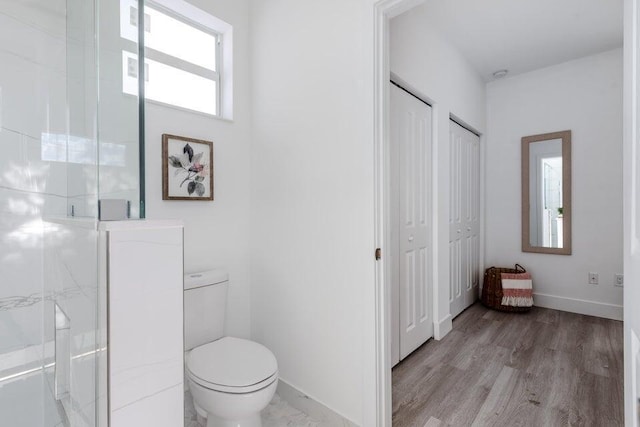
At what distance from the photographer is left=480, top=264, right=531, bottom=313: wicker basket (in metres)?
3.27

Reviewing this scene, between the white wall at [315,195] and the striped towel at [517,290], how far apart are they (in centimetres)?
248

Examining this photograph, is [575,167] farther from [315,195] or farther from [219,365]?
[219,365]

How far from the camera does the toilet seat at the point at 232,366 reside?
4.20 feet

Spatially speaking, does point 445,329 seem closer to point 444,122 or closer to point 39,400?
point 444,122

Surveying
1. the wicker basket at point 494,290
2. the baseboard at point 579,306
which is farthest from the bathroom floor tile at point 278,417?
the baseboard at point 579,306

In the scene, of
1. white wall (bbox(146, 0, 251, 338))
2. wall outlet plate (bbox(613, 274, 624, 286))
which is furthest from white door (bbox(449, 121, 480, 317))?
white wall (bbox(146, 0, 251, 338))

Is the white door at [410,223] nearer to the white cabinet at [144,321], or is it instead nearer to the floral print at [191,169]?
the floral print at [191,169]

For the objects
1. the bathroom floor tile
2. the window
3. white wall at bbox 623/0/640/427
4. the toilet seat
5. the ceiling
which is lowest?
the bathroom floor tile

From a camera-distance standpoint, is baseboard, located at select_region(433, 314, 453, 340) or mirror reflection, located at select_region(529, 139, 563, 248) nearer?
baseboard, located at select_region(433, 314, 453, 340)

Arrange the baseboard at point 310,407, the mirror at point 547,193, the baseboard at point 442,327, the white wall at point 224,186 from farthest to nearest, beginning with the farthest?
the mirror at point 547,193 < the baseboard at point 442,327 < the white wall at point 224,186 < the baseboard at point 310,407

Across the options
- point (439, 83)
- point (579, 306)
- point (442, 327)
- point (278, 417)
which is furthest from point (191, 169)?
point (579, 306)

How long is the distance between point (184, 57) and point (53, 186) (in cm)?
113

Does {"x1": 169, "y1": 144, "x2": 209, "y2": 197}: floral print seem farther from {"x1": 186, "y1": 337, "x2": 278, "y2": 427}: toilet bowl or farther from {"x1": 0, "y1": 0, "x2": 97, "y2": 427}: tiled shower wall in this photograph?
{"x1": 186, "y1": 337, "x2": 278, "y2": 427}: toilet bowl

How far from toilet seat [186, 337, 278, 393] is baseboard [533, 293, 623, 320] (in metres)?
3.39
